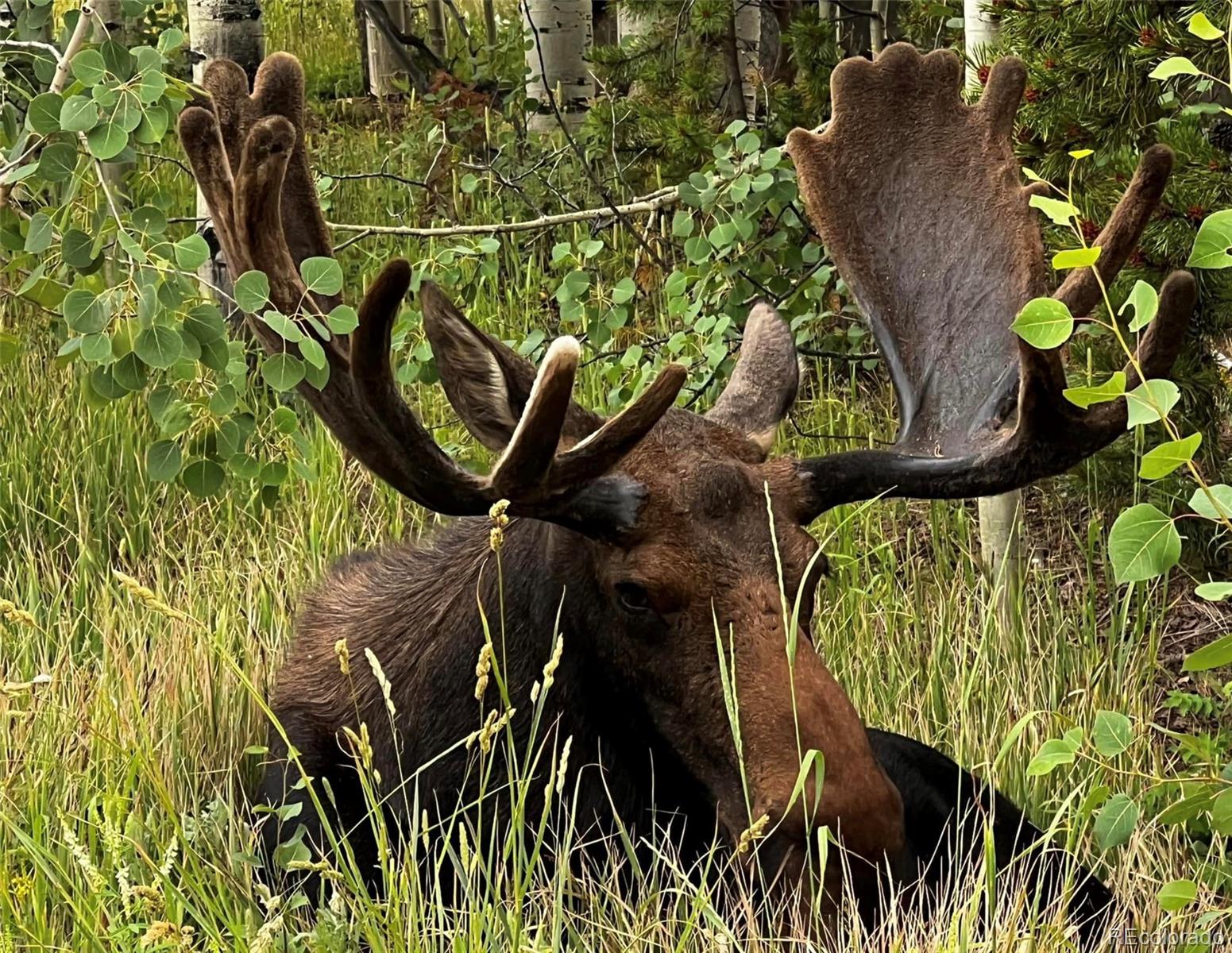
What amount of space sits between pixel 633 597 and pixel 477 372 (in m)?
0.48

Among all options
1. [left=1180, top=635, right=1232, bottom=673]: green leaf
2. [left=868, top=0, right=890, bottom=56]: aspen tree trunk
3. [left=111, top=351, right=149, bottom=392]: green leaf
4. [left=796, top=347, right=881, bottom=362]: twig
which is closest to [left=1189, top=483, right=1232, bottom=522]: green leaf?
[left=1180, top=635, right=1232, bottom=673]: green leaf

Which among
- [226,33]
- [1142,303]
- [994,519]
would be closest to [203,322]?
[1142,303]

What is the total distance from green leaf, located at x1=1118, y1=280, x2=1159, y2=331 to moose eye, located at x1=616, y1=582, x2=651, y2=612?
96 centimetres

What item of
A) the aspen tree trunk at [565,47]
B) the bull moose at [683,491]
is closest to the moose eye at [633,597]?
the bull moose at [683,491]

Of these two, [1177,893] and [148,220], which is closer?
[1177,893]

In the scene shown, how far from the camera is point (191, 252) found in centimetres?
310

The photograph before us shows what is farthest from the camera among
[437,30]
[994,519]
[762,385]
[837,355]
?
[437,30]

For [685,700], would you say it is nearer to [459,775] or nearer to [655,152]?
[459,775]

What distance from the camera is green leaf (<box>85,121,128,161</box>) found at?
120 inches

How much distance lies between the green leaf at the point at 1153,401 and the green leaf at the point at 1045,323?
0.14 metres

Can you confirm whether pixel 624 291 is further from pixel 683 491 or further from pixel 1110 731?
pixel 1110 731

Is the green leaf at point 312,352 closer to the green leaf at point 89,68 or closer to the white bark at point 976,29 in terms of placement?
the green leaf at point 89,68

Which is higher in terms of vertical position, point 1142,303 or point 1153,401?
point 1142,303

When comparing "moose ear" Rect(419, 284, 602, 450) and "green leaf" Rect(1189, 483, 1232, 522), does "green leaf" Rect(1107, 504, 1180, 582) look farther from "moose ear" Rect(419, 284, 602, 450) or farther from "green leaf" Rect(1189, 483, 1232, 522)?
"moose ear" Rect(419, 284, 602, 450)
